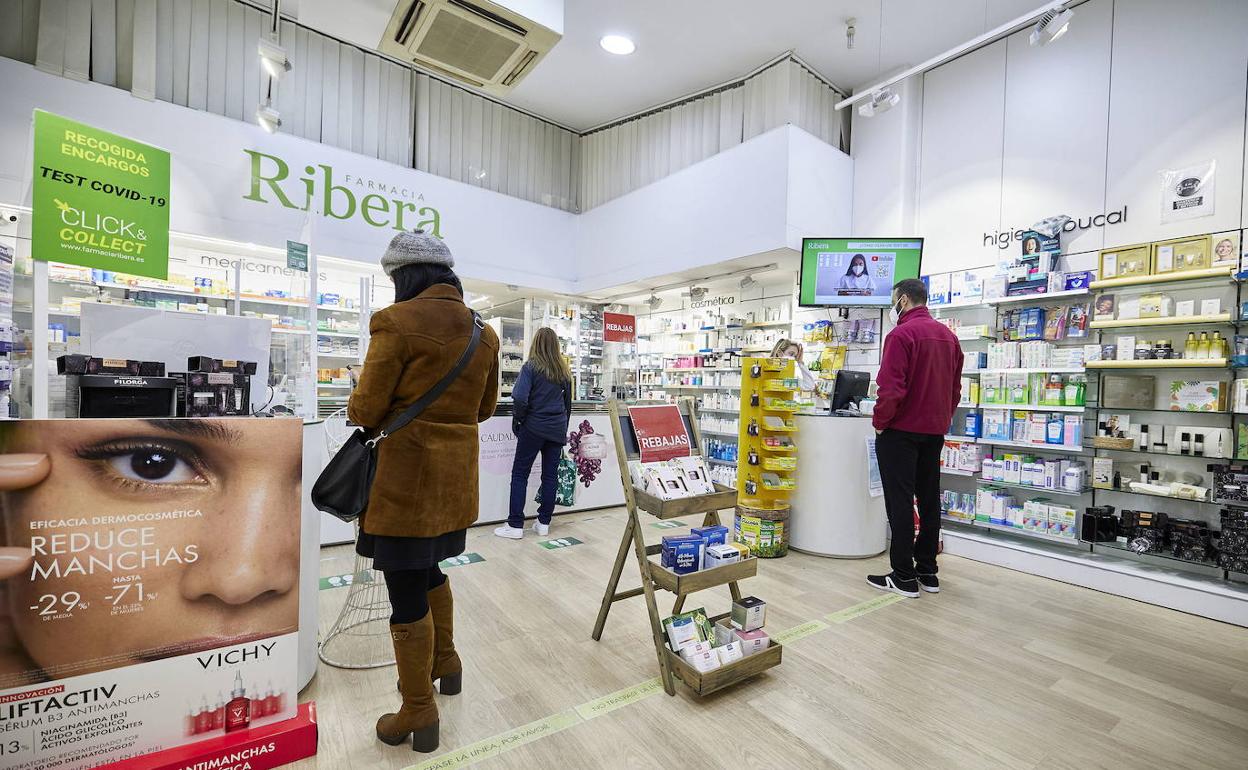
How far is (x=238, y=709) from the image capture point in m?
1.71

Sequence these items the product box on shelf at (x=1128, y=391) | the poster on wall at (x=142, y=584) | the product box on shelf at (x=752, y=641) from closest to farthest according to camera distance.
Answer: the poster on wall at (x=142, y=584) < the product box on shelf at (x=752, y=641) < the product box on shelf at (x=1128, y=391)

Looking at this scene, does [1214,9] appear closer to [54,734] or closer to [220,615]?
[220,615]

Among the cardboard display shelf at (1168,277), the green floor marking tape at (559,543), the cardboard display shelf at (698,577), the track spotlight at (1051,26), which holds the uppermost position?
the track spotlight at (1051,26)

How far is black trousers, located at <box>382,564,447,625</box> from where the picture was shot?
176cm

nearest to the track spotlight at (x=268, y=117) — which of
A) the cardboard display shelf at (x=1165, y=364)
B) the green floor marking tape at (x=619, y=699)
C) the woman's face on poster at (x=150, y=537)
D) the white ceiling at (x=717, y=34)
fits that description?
the white ceiling at (x=717, y=34)

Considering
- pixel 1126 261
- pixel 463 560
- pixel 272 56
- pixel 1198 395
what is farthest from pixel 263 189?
pixel 1198 395

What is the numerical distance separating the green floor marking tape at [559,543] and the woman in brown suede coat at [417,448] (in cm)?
236

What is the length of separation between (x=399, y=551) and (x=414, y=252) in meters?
0.97

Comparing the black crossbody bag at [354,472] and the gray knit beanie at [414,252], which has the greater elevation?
the gray knit beanie at [414,252]

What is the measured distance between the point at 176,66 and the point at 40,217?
167 inches

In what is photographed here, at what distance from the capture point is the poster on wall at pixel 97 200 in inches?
79.7

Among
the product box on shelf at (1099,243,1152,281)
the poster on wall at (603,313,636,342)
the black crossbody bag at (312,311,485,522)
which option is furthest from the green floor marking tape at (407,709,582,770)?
the poster on wall at (603,313,636,342)

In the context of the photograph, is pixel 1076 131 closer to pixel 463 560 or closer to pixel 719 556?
pixel 719 556

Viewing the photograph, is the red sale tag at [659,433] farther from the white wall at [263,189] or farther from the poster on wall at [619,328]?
the poster on wall at [619,328]
